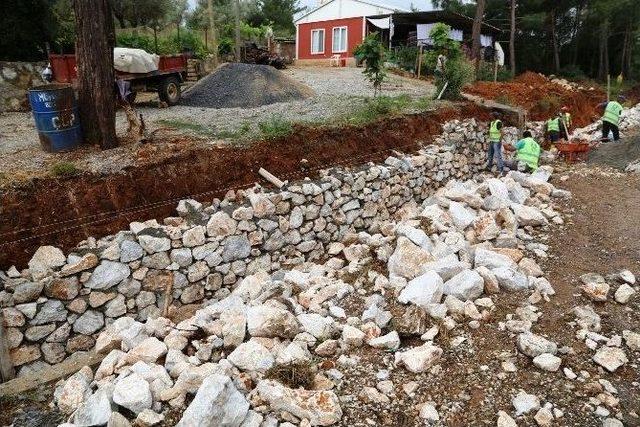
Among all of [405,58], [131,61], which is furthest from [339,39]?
[131,61]

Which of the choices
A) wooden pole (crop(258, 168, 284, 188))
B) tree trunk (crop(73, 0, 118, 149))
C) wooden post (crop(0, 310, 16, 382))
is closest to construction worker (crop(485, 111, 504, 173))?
wooden pole (crop(258, 168, 284, 188))

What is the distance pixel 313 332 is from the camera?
4.75 m

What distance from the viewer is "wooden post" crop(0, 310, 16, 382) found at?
206 inches

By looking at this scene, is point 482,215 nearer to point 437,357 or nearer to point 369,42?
point 437,357

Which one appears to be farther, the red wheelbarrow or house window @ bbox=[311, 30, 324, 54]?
house window @ bbox=[311, 30, 324, 54]

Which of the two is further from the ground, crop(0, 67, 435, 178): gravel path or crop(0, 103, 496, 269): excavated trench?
crop(0, 67, 435, 178): gravel path

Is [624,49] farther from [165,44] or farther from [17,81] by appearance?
[17,81]

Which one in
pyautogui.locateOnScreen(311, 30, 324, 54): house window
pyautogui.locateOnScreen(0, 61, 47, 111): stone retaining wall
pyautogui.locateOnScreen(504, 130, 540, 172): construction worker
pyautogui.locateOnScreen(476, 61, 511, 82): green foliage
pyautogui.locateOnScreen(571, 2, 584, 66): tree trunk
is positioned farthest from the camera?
pyautogui.locateOnScreen(571, 2, 584, 66): tree trunk

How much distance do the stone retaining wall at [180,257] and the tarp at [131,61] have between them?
5.78 metres

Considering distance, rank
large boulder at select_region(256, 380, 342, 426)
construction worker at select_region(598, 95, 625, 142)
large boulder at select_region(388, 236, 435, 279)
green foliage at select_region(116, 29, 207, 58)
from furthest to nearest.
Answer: green foliage at select_region(116, 29, 207, 58)
construction worker at select_region(598, 95, 625, 142)
large boulder at select_region(388, 236, 435, 279)
large boulder at select_region(256, 380, 342, 426)

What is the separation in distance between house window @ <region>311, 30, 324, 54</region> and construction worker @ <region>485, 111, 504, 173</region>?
55.3ft

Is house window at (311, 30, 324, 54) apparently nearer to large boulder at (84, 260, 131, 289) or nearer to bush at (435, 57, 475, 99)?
bush at (435, 57, 475, 99)

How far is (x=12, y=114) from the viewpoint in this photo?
455 inches

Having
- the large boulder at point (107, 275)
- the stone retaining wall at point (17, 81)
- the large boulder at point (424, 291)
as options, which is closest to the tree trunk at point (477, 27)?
the stone retaining wall at point (17, 81)
